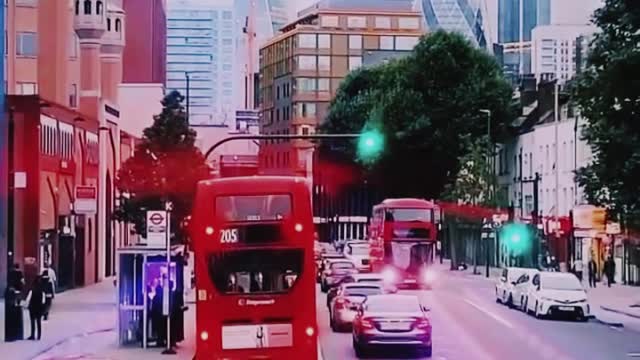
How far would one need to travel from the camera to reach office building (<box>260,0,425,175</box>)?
558ft

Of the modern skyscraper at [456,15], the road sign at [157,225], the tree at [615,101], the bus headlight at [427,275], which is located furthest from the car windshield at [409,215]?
the modern skyscraper at [456,15]

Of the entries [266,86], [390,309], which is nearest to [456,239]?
[390,309]

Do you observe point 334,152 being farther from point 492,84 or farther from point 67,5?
point 67,5

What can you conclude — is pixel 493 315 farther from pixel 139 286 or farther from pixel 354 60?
pixel 354 60

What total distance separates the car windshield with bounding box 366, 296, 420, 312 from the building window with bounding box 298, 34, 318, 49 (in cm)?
13839

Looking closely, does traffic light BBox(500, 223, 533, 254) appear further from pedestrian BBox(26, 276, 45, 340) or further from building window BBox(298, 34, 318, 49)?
building window BBox(298, 34, 318, 49)

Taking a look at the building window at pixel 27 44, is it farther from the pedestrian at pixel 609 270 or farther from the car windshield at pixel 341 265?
the pedestrian at pixel 609 270

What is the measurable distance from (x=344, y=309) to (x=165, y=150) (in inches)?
998

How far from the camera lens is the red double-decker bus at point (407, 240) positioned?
2406 inches

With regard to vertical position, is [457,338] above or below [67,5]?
below

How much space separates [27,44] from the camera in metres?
74.5

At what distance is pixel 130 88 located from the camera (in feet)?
367

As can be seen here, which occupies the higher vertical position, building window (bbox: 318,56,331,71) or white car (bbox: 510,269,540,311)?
building window (bbox: 318,56,331,71)

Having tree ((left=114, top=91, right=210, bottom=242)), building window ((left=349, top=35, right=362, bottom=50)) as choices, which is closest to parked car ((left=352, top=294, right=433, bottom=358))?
tree ((left=114, top=91, right=210, bottom=242))
